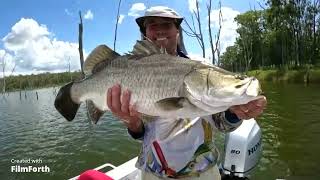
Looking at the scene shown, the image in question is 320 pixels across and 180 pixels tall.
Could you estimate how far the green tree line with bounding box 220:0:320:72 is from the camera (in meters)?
54.6

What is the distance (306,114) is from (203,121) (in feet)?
60.3

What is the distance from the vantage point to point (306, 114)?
19781 mm

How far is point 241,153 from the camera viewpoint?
20.8 ft

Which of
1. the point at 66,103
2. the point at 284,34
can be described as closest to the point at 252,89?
the point at 66,103

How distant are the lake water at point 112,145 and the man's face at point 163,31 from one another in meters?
7.93

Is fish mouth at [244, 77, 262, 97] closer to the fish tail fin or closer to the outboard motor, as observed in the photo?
the fish tail fin

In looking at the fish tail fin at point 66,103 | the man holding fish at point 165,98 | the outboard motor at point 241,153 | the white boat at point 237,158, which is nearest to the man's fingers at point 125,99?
the man holding fish at point 165,98

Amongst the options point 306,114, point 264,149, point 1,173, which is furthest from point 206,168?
point 306,114

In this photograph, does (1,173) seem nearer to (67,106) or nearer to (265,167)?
(265,167)

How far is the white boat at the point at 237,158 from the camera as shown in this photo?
617cm

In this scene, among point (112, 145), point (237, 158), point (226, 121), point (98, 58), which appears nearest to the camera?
point (98, 58)

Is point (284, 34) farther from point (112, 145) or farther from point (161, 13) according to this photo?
point (161, 13)

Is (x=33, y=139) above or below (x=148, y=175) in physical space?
below

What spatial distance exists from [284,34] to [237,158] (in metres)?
57.8
